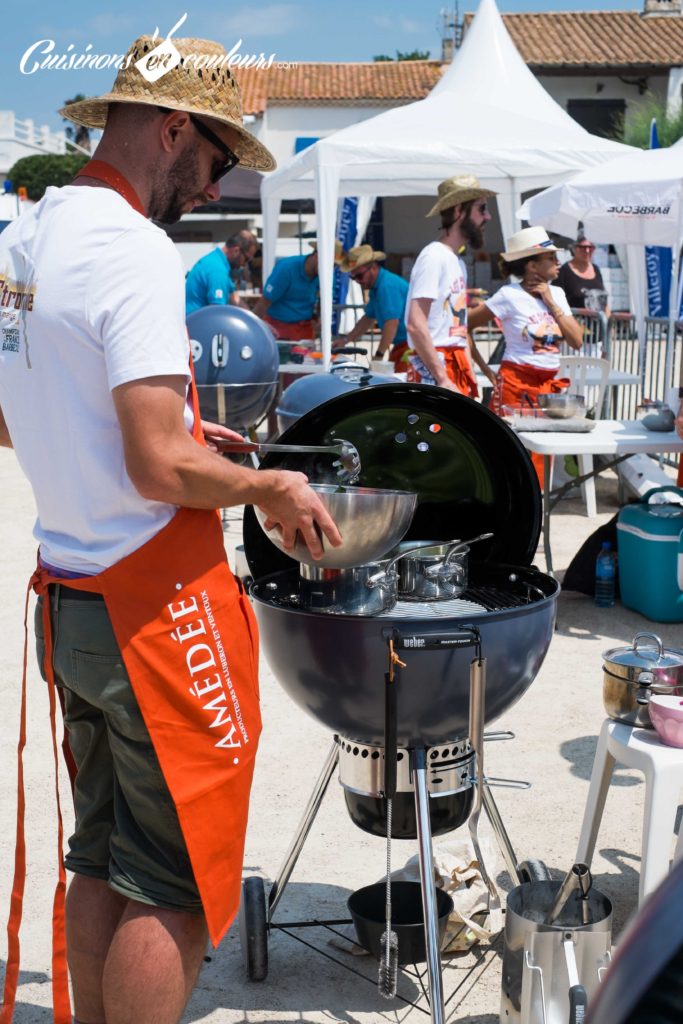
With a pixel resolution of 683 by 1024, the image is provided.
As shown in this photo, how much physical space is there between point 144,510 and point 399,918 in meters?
1.42

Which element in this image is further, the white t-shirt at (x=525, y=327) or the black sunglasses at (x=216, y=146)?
the white t-shirt at (x=525, y=327)

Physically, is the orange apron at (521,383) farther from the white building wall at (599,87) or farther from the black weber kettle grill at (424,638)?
the white building wall at (599,87)

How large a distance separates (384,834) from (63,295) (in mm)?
1496

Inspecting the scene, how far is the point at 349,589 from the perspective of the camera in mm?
2461

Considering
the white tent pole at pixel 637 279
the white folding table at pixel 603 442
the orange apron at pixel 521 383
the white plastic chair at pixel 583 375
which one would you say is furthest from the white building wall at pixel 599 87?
the white folding table at pixel 603 442

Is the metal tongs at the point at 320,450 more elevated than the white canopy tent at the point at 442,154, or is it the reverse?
the white canopy tent at the point at 442,154

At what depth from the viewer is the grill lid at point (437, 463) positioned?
8.70ft

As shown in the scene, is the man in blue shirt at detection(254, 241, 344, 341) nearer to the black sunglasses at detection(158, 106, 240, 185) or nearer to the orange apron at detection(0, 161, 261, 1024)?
the black sunglasses at detection(158, 106, 240, 185)

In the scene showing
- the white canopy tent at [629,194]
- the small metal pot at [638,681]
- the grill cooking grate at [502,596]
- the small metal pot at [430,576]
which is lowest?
the small metal pot at [638,681]

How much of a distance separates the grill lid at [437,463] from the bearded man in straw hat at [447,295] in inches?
115

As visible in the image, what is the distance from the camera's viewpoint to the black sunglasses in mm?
1940

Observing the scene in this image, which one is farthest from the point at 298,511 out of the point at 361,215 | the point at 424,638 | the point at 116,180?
the point at 361,215

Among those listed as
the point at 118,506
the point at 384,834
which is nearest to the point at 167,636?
the point at 118,506

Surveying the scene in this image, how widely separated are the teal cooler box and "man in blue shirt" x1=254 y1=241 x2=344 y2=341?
18.4 ft
